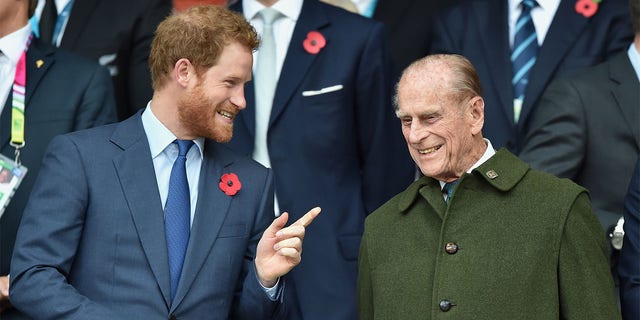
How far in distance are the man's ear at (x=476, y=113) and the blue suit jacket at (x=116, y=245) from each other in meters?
0.89

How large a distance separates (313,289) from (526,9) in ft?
5.55

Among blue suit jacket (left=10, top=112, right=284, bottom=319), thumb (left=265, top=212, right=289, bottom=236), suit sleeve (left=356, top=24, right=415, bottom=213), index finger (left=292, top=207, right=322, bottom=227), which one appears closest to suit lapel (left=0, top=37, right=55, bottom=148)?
blue suit jacket (left=10, top=112, right=284, bottom=319)

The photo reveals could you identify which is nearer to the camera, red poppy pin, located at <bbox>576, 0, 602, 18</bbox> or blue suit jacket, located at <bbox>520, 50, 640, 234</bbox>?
blue suit jacket, located at <bbox>520, 50, 640, 234</bbox>

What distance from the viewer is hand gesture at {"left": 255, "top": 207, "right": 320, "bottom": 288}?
4422mm

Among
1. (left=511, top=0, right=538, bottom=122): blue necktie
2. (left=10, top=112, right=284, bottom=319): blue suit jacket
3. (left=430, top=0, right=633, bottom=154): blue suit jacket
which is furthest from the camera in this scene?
(left=511, top=0, right=538, bottom=122): blue necktie

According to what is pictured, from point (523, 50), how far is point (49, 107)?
86.4 inches

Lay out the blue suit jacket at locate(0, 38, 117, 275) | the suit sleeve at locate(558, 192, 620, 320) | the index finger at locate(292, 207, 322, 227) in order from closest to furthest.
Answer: the suit sleeve at locate(558, 192, 620, 320)
the index finger at locate(292, 207, 322, 227)
the blue suit jacket at locate(0, 38, 117, 275)

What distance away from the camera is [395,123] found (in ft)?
19.8

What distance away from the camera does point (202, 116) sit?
187 inches

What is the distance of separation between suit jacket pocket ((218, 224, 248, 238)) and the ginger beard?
1.03 feet

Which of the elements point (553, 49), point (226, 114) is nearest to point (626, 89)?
point (553, 49)

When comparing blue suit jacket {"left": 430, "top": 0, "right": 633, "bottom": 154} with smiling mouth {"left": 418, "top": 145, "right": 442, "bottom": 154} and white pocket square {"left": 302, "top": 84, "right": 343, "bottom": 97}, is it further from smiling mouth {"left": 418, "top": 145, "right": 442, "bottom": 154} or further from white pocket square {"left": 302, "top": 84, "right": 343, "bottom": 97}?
smiling mouth {"left": 418, "top": 145, "right": 442, "bottom": 154}

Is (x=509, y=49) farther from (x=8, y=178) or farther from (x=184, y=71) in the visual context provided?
(x=8, y=178)

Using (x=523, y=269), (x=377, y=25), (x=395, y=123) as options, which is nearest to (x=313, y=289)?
(x=395, y=123)
